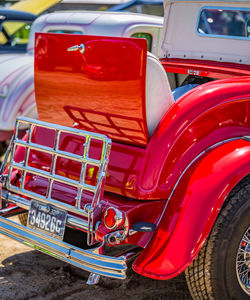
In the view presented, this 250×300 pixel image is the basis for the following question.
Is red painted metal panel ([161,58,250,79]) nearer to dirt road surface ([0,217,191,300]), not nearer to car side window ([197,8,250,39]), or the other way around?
car side window ([197,8,250,39])

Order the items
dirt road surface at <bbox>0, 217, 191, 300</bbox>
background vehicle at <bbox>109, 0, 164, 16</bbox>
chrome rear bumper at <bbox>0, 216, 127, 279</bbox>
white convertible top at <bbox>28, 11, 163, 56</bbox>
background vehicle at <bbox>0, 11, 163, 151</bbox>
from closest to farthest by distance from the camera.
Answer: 1. chrome rear bumper at <bbox>0, 216, 127, 279</bbox>
2. dirt road surface at <bbox>0, 217, 191, 300</bbox>
3. background vehicle at <bbox>0, 11, 163, 151</bbox>
4. white convertible top at <bbox>28, 11, 163, 56</bbox>
5. background vehicle at <bbox>109, 0, 164, 16</bbox>

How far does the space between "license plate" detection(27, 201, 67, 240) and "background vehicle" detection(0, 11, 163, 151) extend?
8.58 ft

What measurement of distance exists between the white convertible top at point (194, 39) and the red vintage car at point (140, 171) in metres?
0.74

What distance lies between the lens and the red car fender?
2455 mm

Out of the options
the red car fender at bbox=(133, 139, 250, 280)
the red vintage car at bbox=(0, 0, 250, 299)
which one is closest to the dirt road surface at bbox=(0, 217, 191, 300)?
the red vintage car at bbox=(0, 0, 250, 299)

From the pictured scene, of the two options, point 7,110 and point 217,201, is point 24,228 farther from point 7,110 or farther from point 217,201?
point 7,110

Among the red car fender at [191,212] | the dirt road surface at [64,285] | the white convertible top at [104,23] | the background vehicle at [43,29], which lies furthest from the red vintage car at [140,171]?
the white convertible top at [104,23]

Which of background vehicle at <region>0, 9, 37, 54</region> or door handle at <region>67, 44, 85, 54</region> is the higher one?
door handle at <region>67, 44, 85, 54</region>

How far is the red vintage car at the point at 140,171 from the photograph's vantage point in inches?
98.5

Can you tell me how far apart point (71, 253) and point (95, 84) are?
0.96 meters

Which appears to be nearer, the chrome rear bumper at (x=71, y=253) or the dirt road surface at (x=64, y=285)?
the chrome rear bumper at (x=71, y=253)

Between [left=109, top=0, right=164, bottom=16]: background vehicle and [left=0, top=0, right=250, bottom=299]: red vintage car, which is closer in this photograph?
[left=0, top=0, right=250, bottom=299]: red vintage car

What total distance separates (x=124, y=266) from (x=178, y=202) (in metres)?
0.46

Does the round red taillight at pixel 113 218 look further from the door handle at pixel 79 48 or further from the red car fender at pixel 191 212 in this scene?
the door handle at pixel 79 48
